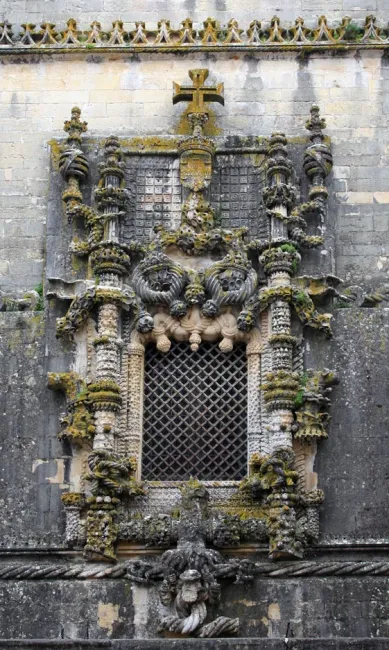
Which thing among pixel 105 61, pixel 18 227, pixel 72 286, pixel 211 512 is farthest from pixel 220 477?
pixel 105 61

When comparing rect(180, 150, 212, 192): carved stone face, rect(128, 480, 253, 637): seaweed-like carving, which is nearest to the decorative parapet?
rect(180, 150, 212, 192): carved stone face

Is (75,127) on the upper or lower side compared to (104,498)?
upper

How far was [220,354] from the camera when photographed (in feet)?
55.4

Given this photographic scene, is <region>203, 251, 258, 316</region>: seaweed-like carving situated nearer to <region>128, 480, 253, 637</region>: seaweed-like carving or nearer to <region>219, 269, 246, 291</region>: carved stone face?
<region>219, 269, 246, 291</region>: carved stone face

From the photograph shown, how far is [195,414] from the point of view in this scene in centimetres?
1664

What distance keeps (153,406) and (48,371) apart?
1266mm

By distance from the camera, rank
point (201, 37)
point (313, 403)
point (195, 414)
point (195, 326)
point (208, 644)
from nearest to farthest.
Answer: point (208, 644) → point (313, 403) → point (195, 414) → point (195, 326) → point (201, 37)

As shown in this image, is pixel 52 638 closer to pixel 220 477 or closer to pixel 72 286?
pixel 220 477

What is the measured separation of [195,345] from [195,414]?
2.59 ft

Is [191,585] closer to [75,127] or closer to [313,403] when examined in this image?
[313,403]

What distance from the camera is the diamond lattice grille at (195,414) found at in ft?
54.0

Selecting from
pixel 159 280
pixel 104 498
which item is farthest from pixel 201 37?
pixel 104 498

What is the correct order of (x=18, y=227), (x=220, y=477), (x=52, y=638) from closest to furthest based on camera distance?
(x=52, y=638)
(x=220, y=477)
(x=18, y=227)

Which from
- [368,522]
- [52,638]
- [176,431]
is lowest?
[52,638]
